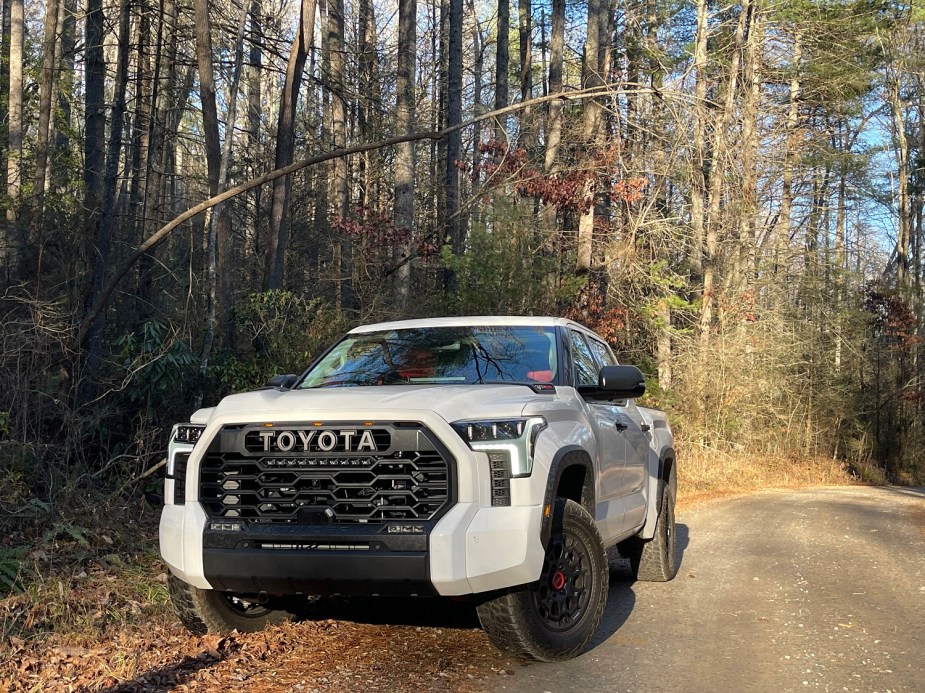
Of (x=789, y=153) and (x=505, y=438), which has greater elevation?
(x=789, y=153)

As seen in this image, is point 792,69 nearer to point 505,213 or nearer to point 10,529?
point 505,213

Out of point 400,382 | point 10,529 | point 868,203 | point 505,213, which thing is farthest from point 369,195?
point 868,203

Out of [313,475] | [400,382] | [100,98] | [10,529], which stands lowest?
[10,529]

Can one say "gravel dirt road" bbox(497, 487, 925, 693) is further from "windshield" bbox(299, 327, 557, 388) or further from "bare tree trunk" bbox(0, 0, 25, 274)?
Result: "bare tree trunk" bbox(0, 0, 25, 274)

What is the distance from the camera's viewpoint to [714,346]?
2231cm

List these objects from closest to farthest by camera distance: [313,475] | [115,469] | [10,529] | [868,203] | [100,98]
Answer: [313,475], [10,529], [115,469], [100,98], [868,203]

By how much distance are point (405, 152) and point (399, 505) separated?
1534 centimetres

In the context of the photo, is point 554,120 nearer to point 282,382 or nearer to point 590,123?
point 590,123

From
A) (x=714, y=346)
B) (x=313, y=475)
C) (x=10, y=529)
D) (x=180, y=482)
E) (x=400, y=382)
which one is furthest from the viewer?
(x=714, y=346)

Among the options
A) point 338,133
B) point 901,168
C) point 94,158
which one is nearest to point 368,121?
point 338,133

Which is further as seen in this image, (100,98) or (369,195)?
(369,195)

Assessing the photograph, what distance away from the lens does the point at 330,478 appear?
16.1ft

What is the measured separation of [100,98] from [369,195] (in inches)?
342

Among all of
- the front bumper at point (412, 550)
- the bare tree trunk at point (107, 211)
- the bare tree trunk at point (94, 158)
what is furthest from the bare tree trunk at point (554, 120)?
the front bumper at point (412, 550)
